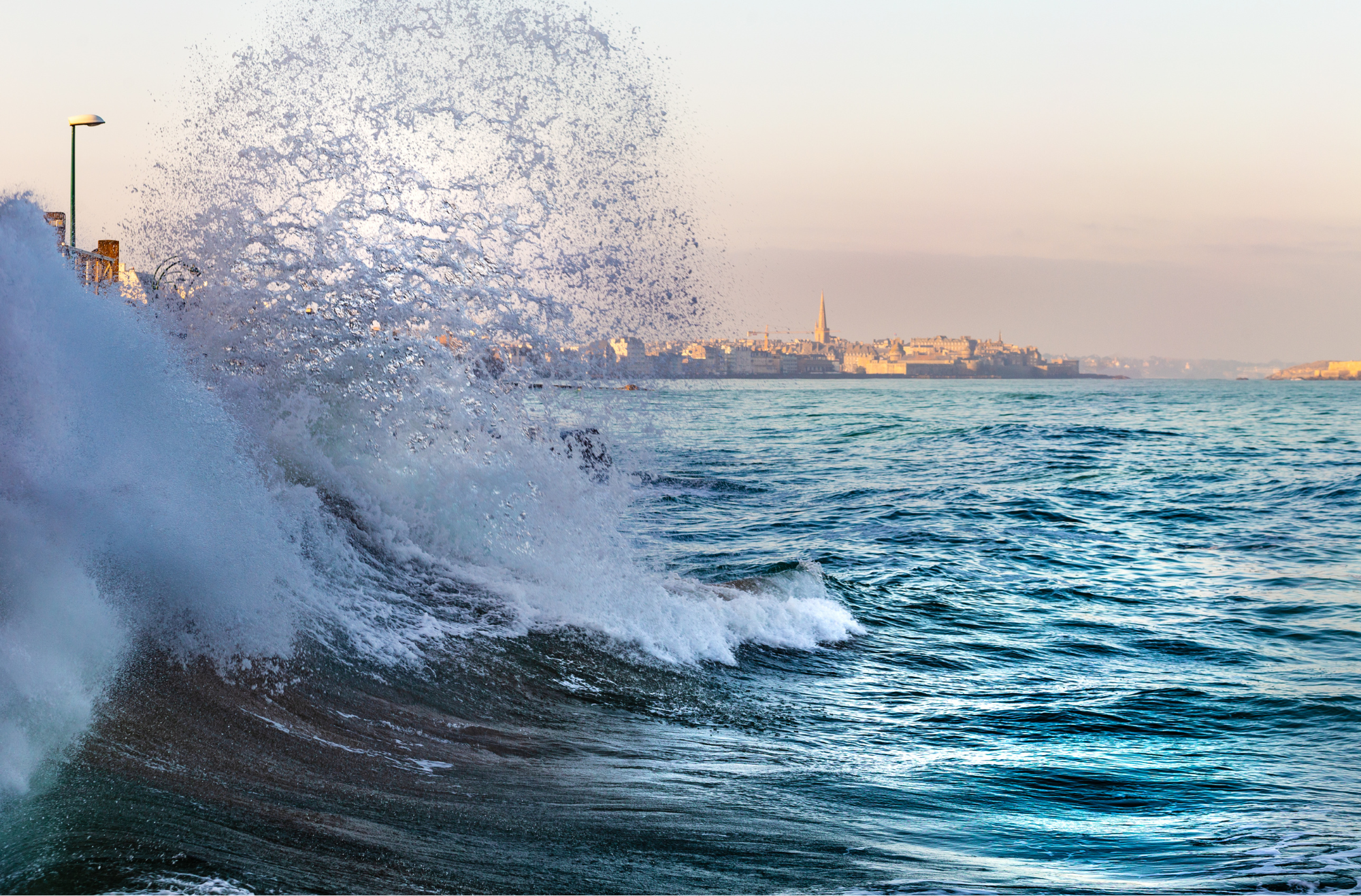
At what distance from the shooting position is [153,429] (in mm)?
5910

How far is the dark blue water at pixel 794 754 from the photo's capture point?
407 cm

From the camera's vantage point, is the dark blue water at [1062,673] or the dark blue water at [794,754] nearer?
the dark blue water at [794,754]

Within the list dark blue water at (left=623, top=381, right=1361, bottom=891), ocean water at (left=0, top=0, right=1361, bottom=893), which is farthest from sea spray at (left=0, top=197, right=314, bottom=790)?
dark blue water at (left=623, top=381, right=1361, bottom=891)

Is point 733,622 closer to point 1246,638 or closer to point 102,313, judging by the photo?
point 1246,638

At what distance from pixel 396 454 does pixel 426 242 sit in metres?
2.03

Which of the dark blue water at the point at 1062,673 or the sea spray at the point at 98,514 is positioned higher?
the sea spray at the point at 98,514

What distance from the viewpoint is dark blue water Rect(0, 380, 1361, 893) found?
13.4 ft

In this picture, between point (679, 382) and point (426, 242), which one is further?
point (679, 382)

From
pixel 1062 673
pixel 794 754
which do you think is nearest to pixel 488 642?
pixel 794 754

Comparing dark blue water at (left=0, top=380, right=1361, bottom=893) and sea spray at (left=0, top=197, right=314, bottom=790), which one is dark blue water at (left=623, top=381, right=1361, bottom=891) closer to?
dark blue water at (left=0, top=380, right=1361, bottom=893)

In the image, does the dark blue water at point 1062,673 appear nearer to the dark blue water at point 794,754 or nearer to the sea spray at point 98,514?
the dark blue water at point 794,754

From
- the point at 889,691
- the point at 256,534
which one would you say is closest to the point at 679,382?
the point at 889,691

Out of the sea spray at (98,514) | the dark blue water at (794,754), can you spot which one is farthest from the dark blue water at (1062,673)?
the sea spray at (98,514)

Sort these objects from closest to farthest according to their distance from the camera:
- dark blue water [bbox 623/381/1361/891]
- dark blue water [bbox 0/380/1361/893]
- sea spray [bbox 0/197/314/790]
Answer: dark blue water [bbox 0/380/1361/893], sea spray [bbox 0/197/314/790], dark blue water [bbox 623/381/1361/891]
